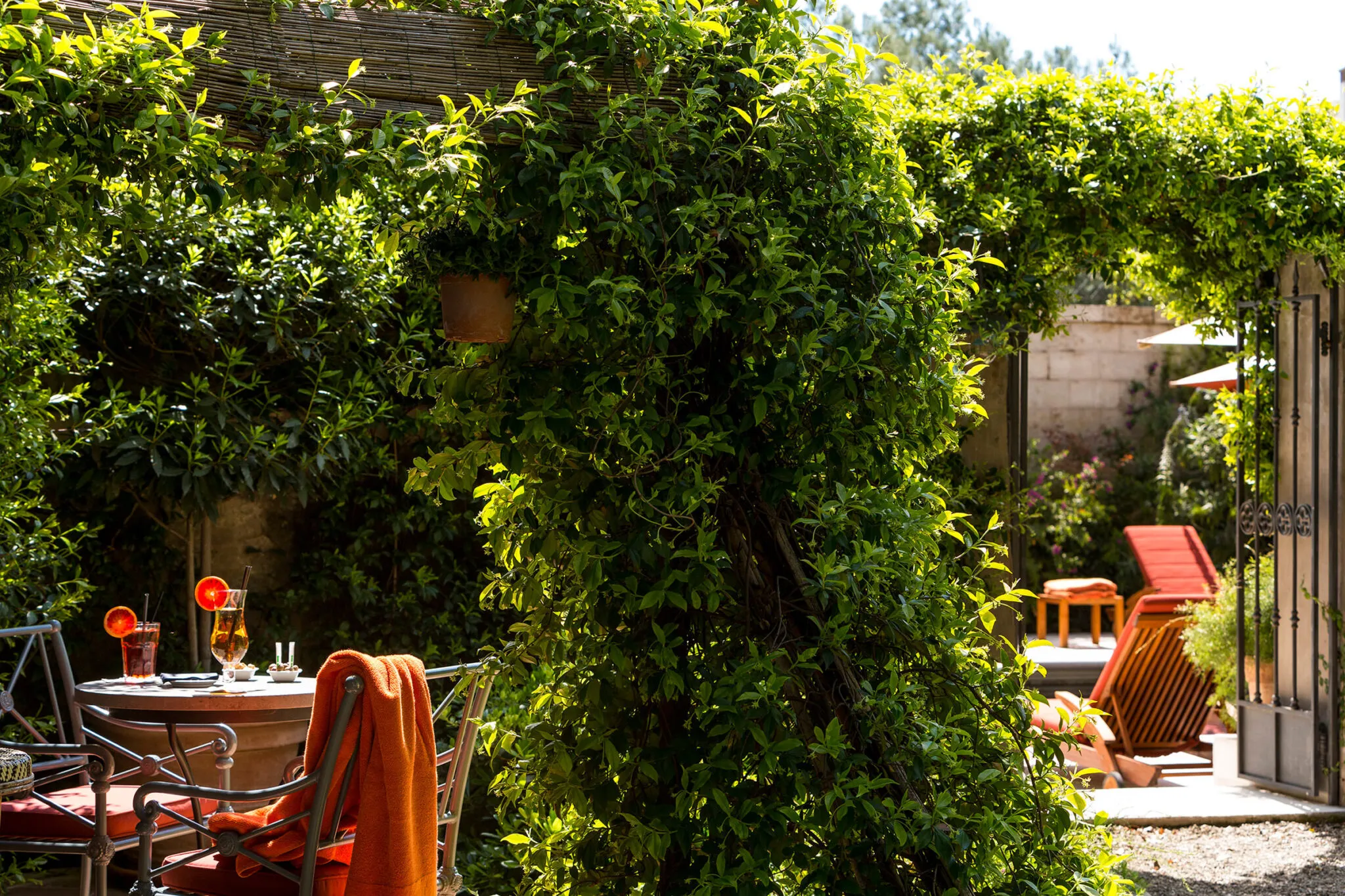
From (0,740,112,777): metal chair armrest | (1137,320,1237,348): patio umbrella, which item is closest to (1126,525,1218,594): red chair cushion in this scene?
(1137,320,1237,348): patio umbrella

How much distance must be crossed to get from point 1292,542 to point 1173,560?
8.36 feet

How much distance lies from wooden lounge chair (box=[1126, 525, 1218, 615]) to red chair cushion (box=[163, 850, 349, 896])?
623cm

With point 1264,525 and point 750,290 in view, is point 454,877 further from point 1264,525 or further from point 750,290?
A: point 1264,525

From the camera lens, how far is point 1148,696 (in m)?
6.33

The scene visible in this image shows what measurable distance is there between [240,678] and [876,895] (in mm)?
1914

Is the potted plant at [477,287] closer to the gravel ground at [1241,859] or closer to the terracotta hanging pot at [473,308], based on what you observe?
the terracotta hanging pot at [473,308]

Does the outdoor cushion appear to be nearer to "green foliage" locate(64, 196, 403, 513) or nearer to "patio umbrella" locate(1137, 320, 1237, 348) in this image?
"patio umbrella" locate(1137, 320, 1237, 348)

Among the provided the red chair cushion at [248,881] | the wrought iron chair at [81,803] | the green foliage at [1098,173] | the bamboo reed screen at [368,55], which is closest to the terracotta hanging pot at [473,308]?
the bamboo reed screen at [368,55]

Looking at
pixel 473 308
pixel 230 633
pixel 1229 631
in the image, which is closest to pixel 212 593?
pixel 230 633

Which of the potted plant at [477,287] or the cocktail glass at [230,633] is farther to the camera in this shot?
the cocktail glass at [230,633]

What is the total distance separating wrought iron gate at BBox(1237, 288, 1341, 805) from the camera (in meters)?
5.29

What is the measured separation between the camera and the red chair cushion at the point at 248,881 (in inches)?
97.6

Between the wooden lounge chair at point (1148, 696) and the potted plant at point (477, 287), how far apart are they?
4620 millimetres

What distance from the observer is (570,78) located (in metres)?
2.28
